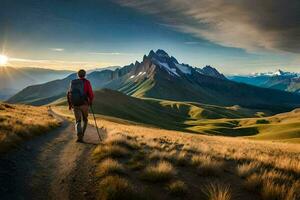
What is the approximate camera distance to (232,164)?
1248 centimetres

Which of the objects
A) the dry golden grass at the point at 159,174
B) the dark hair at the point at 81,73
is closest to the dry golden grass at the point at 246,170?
the dry golden grass at the point at 159,174

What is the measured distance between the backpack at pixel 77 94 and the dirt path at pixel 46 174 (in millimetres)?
2944

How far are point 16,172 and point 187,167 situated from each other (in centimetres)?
604

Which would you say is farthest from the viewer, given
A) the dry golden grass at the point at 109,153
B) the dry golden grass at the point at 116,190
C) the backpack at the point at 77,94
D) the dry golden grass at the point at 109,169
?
the backpack at the point at 77,94

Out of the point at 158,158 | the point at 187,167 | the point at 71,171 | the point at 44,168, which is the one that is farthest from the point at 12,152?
the point at 187,167

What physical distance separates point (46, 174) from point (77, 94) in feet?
22.6

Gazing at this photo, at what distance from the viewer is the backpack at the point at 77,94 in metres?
16.2

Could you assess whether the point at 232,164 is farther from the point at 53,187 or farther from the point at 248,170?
the point at 53,187

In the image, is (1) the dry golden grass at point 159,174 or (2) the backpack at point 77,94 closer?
(1) the dry golden grass at point 159,174

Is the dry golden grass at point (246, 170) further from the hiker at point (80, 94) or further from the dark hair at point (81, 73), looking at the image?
the dark hair at point (81, 73)

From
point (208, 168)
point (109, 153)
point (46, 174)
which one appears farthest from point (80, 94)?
point (208, 168)

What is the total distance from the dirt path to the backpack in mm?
2944

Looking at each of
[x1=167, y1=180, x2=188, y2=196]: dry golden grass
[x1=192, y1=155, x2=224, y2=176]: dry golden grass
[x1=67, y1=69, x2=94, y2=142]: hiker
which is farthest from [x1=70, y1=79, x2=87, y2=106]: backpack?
[x1=167, y1=180, x2=188, y2=196]: dry golden grass

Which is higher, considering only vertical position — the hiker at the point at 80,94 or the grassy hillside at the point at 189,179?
the hiker at the point at 80,94
